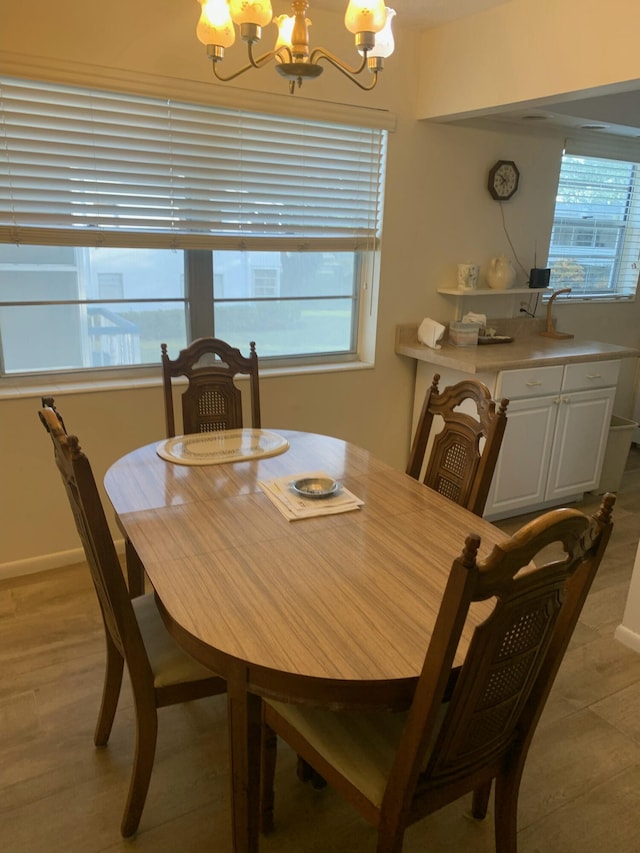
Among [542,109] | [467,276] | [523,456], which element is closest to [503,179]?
[542,109]

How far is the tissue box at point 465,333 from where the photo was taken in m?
3.51

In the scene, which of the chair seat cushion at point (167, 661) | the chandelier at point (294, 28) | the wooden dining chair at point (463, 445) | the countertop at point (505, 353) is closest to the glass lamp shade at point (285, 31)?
the chandelier at point (294, 28)

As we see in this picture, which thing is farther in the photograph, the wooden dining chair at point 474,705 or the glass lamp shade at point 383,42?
the glass lamp shade at point 383,42

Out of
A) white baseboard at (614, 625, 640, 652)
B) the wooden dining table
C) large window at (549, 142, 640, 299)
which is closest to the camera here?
the wooden dining table

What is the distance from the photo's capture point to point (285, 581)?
4.78ft

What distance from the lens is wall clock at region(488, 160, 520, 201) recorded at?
360cm

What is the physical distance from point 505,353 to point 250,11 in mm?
2271

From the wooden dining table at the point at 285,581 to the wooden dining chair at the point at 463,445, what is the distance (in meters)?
0.14

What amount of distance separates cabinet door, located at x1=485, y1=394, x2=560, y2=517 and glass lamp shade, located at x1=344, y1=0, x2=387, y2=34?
2090 mm

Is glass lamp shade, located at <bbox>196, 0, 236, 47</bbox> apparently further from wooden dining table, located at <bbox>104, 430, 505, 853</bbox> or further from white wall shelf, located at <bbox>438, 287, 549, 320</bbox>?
white wall shelf, located at <bbox>438, 287, 549, 320</bbox>

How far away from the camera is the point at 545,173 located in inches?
151

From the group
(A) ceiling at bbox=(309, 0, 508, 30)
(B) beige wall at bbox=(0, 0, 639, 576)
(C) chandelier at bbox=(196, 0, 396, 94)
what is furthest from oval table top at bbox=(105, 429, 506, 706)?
(A) ceiling at bbox=(309, 0, 508, 30)

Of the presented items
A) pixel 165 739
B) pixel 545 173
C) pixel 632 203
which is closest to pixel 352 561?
pixel 165 739

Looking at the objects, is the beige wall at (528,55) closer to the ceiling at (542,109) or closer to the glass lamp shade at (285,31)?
the ceiling at (542,109)
